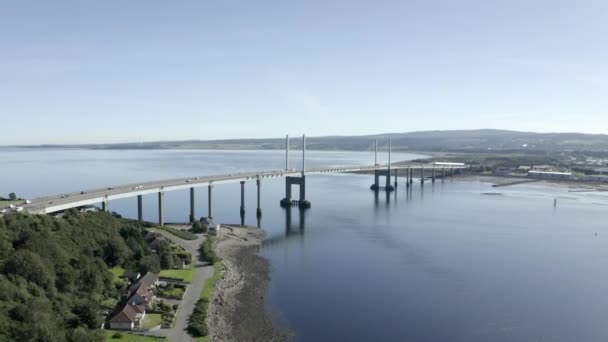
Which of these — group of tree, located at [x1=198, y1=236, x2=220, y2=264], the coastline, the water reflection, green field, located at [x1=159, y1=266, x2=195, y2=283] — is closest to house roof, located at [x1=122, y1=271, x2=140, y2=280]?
green field, located at [x1=159, y1=266, x2=195, y2=283]

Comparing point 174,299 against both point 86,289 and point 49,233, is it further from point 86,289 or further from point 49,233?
point 49,233

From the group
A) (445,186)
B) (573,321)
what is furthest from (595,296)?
(445,186)

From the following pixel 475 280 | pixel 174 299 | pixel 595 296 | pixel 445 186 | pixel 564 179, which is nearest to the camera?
pixel 174 299

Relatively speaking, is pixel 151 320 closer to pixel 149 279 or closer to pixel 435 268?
pixel 149 279

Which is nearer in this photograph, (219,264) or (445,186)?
(219,264)

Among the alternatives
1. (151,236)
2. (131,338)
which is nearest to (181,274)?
(151,236)

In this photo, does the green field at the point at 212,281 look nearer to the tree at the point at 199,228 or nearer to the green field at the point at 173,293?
the green field at the point at 173,293

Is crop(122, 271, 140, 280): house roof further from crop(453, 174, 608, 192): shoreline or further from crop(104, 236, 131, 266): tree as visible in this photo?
crop(453, 174, 608, 192): shoreline
